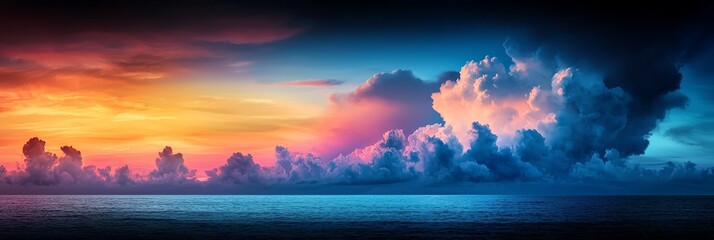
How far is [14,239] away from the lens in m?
88.9

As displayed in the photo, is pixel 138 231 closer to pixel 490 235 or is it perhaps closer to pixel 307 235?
pixel 307 235

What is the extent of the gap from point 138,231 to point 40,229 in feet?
66.4

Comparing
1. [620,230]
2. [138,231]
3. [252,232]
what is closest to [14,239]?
[138,231]

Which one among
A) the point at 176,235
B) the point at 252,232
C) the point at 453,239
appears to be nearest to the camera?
the point at 453,239

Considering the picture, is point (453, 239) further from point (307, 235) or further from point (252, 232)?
point (252, 232)

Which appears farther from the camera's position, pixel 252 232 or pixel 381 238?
pixel 252 232

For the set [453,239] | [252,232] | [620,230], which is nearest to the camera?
[453,239]

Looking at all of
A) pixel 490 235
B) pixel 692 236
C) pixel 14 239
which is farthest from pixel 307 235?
pixel 692 236

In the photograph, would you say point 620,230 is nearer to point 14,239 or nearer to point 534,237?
point 534,237

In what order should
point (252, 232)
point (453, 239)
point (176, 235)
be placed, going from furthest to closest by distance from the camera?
point (252, 232) < point (176, 235) < point (453, 239)

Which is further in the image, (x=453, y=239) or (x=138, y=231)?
(x=138, y=231)

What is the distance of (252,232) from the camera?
333 feet

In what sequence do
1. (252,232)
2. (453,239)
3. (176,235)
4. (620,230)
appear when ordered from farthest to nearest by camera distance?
(620,230) → (252,232) → (176,235) → (453,239)

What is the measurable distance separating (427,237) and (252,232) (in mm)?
30146
